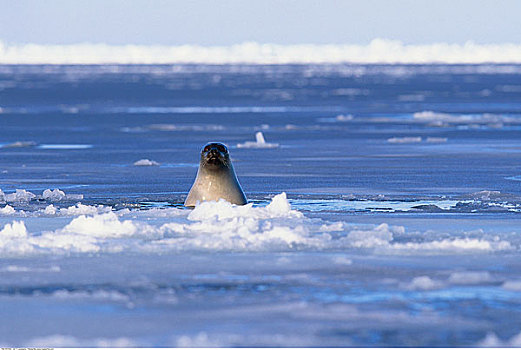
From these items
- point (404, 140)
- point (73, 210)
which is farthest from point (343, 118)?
point (73, 210)

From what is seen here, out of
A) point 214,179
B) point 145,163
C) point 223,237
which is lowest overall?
point 223,237

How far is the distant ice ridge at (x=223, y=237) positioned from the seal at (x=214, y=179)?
0.98 meters

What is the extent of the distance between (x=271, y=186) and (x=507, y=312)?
6611 millimetres

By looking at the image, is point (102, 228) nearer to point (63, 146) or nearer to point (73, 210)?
point (73, 210)

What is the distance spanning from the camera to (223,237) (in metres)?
7.82

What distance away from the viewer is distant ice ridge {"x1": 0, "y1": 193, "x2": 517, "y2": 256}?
751 cm

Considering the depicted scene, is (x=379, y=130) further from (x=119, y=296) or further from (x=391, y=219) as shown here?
(x=119, y=296)

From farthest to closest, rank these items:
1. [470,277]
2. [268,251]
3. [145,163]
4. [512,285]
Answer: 1. [145,163]
2. [268,251]
3. [470,277]
4. [512,285]

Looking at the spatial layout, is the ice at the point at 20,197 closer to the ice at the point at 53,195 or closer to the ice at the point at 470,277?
the ice at the point at 53,195

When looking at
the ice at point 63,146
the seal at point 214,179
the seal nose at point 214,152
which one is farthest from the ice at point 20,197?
the ice at point 63,146

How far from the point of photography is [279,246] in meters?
7.63

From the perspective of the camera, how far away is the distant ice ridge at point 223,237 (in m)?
7.51

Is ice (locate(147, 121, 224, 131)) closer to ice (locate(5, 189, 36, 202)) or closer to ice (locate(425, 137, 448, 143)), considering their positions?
ice (locate(425, 137, 448, 143))

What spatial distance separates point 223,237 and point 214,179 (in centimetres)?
224
